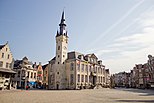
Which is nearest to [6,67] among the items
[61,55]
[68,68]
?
[61,55]

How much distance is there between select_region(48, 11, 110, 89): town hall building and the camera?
56281mm

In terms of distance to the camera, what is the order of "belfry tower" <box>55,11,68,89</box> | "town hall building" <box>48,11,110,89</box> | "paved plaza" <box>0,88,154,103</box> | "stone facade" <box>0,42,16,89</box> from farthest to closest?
1. "belfry tower" <box>55,11,68,89</box>
2. "town hall building" <box>48,11,110,89</box>
3. "stone facade" <box>0,42,16,89</box>
4. "paved plaza" <box>0,88,154,103</box>

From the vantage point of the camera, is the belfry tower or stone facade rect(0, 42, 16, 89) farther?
the belfry tower

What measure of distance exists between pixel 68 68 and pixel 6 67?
2142cm

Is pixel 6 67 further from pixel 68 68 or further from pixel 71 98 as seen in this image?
pixel 71 98

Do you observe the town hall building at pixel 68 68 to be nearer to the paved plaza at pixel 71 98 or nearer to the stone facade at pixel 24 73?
the stone facade at pixel 24 73

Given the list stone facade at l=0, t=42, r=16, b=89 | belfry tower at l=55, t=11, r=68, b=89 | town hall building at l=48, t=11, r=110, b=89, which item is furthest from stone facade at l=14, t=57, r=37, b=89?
stone facade at l=0, t=42, r=16, b=89

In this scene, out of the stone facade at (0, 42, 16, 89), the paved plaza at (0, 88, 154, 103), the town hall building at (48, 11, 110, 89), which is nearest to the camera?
the paved plaza at (0, 88, 154, 103)

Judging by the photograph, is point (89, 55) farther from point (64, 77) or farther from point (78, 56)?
point (64, 77)

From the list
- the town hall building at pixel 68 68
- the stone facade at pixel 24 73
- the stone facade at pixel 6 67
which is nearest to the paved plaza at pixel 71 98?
the stone facade at pixel 6 67

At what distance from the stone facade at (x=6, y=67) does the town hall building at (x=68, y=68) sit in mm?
17040

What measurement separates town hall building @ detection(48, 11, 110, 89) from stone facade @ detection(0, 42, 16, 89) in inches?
671

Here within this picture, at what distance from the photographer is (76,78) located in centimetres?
5488

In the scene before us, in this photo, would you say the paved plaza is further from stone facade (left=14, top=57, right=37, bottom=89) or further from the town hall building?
stone facade (left=14, top=57, right=37, bottom=89)
